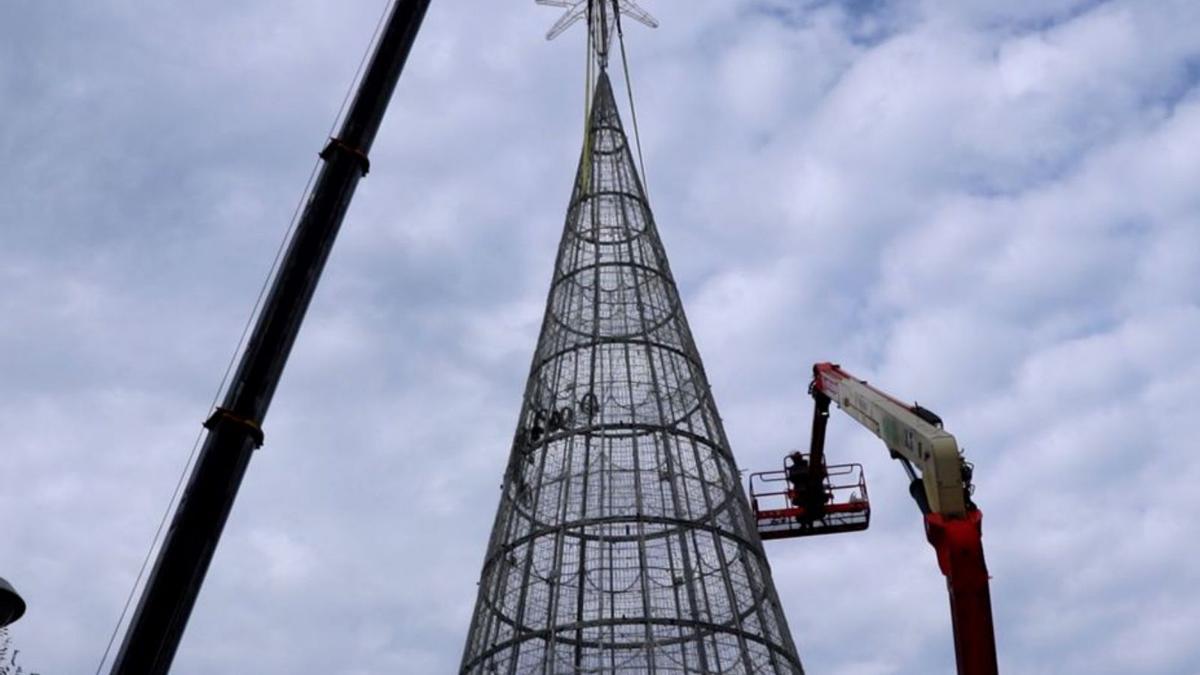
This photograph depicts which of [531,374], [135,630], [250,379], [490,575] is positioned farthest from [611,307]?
[135,630]

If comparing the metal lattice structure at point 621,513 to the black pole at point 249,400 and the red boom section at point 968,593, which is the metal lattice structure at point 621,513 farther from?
the black pole at point 249,400

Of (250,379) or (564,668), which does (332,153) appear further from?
(564,668)

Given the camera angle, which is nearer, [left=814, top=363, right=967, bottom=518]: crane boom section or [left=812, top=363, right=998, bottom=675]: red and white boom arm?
[left=812, top=363, right=998, bottom=675]: red and white boom arm

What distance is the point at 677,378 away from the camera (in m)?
24.5

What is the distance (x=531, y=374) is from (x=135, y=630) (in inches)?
484

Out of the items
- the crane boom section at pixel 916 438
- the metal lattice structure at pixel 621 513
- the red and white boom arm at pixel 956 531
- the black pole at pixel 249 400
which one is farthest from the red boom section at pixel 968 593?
the black pole at pixel 249 400

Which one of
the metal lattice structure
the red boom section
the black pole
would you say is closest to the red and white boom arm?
the red boom section

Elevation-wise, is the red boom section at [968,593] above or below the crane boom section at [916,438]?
below

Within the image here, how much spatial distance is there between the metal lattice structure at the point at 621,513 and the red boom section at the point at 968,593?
160 inches

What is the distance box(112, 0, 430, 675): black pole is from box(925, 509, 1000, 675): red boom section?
29.8 feet

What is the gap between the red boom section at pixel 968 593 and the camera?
52.7ft

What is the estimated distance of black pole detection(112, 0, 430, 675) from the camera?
14.2 meters

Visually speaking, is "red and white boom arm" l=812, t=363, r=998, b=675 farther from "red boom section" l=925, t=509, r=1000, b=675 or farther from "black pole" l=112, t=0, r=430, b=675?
"black pole" l=112, t=0, r=430, b=675

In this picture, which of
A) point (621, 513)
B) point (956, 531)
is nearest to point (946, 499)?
point (956, 531)
